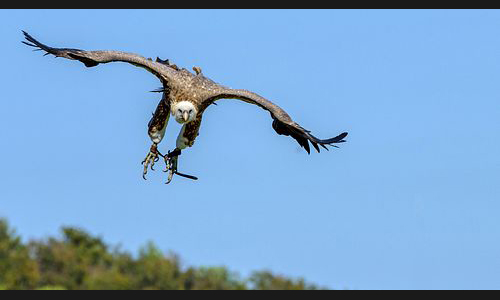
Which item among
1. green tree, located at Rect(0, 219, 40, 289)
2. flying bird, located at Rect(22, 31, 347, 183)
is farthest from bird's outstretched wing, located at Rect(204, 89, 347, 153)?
green tree, located at Rect(0, 219, 40, 289)

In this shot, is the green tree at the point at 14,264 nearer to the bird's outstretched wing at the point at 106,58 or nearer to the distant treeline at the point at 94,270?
the distant treeline at the point at 94,270

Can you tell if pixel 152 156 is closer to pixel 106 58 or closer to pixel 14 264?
pixel 106 58

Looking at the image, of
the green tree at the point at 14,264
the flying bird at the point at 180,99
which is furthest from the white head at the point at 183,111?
the green tree at the point at 14,264

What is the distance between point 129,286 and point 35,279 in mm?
5537

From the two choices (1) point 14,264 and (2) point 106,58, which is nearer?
(2) point 106,58

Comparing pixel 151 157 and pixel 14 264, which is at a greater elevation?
pixel 14 264

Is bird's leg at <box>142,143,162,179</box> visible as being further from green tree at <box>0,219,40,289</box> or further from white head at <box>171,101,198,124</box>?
green tree at <box>0,219,40,289</box>

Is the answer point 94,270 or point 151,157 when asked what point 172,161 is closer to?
point 151,157

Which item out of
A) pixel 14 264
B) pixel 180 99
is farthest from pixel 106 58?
pixel 14 264

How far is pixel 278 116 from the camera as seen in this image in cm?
2631

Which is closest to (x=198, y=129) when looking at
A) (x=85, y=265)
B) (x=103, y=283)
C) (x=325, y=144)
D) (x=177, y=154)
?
(x=177, y=154)

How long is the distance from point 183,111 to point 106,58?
157 cm

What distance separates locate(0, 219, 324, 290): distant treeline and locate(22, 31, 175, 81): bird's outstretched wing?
2479 inches

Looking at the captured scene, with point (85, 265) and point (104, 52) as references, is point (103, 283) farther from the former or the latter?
point (104, 52)
